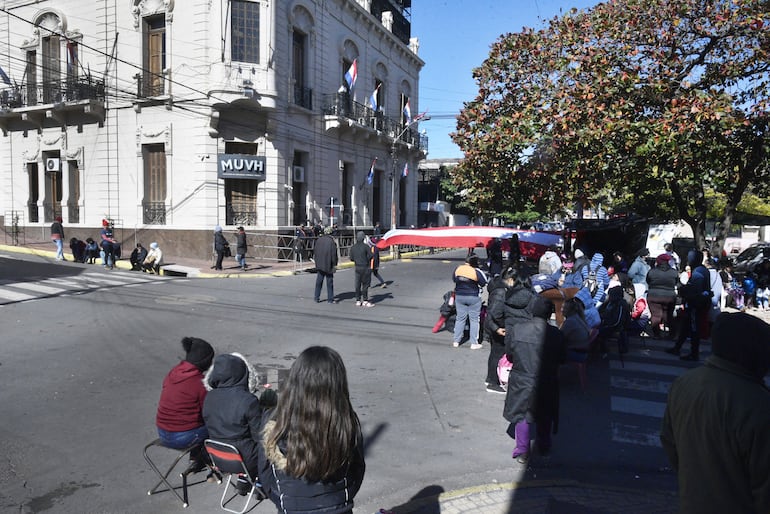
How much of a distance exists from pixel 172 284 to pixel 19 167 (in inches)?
706

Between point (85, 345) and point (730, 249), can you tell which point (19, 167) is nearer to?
point (85, 345)

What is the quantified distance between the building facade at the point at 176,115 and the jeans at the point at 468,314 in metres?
15.6

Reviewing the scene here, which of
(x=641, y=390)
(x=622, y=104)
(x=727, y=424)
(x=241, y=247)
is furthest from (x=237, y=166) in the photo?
(x=727, y=424)

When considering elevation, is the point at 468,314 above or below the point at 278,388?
below

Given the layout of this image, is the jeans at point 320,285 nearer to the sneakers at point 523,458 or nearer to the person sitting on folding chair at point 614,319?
the person sitting on folding chair at point 614,319

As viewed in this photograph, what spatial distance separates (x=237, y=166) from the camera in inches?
887

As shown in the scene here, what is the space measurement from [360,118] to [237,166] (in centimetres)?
1004

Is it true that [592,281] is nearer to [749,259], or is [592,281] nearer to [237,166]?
[749,259]

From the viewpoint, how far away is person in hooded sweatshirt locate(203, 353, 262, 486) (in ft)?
12.3

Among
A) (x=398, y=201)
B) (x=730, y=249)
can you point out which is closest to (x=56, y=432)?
(x=730, y=249)

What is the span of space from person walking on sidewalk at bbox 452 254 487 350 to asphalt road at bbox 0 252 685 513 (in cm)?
27

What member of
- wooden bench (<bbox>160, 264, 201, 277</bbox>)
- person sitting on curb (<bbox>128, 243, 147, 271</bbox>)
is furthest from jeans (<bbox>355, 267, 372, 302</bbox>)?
person sitting on curb (<bbox>128, 243, 147, 271</bbox>)

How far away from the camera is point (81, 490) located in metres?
4.38

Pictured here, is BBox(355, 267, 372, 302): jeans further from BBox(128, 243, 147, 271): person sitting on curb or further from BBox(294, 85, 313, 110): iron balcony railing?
BBox(294, 85, 313, 110): iron balcony railing
